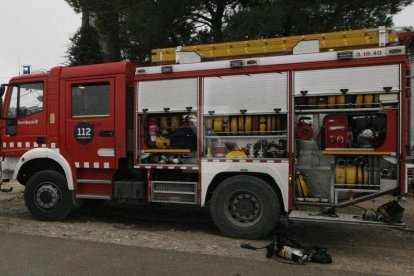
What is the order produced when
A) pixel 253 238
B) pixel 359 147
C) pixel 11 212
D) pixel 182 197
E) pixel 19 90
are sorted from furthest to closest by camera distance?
1. pixel 11 212
2. pixel 19 90
3. pixel 182 197
4. pixel 253 238
5. pixel 359 147

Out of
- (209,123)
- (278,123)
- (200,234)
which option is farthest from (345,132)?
(200,234)

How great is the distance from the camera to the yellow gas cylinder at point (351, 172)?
6.92 meters

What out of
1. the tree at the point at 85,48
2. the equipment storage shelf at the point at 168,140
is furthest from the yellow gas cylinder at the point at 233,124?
the tree at the point at 85,48

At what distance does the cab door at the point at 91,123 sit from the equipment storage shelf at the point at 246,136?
1819mm

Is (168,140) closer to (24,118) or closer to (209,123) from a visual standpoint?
(209,123)

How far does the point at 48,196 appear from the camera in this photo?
878 centimetres

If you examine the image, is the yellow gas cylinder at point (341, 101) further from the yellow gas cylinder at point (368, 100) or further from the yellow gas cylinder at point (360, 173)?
the yellow gas cylinder at point (360, 173)

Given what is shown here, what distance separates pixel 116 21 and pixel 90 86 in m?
3.18

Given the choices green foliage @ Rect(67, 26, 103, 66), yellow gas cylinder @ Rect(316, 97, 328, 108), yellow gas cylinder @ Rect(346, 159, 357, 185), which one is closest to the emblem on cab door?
yellow gas cylinder @ Rect(316, 97, 328, 108)

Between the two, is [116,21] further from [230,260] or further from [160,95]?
[230,260]

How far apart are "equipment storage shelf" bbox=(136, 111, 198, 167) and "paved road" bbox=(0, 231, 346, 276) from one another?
1.79m

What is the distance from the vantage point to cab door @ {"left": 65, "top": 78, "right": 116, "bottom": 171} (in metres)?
8.41

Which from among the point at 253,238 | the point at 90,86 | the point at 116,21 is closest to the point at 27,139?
the point at 90,86

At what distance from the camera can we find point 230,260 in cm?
611
